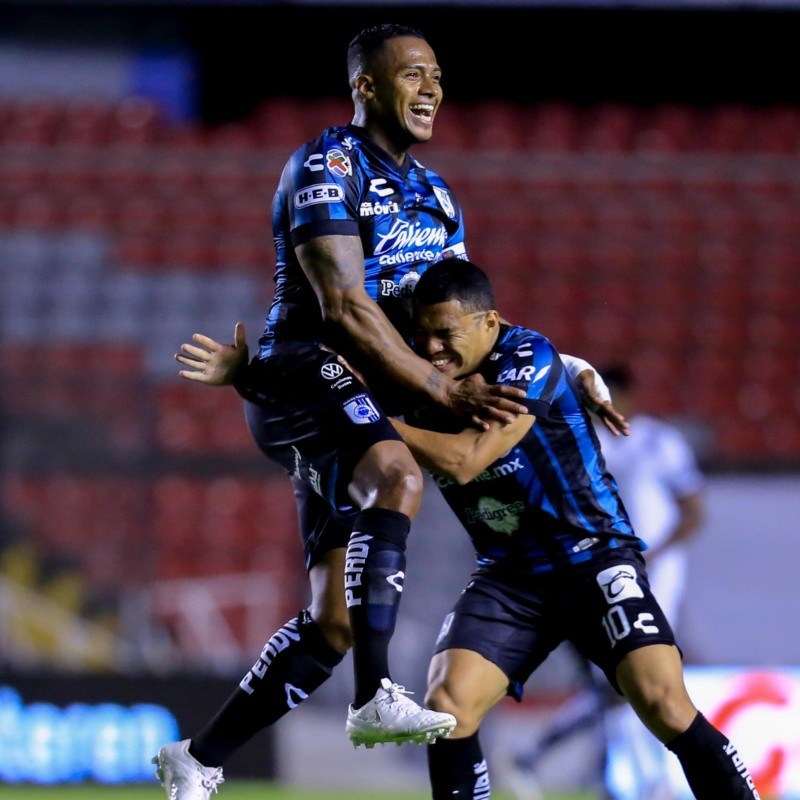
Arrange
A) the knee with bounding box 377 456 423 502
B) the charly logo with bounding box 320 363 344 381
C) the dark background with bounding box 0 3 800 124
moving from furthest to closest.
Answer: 1. the dark background with bounding box 0 3 800 124
2. the charly logo with bounding box 320 363 344 381
3. the knee with bounding box 377 456 423 502

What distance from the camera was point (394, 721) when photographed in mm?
3793

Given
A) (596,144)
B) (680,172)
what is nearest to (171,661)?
(680,172)

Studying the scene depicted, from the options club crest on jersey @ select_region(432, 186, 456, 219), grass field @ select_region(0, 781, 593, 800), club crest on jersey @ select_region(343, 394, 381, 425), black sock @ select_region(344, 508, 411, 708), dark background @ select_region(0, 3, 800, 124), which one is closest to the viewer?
black sock @ select_region(344, 508, 411, 708)

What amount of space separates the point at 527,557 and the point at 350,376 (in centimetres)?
87

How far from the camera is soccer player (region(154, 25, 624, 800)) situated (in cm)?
410

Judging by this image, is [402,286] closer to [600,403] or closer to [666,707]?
[600,403]

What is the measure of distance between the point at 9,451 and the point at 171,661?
1586 millimetres

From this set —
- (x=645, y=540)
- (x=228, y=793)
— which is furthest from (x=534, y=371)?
(x=228, y=793)

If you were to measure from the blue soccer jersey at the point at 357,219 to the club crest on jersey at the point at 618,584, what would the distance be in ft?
3.21

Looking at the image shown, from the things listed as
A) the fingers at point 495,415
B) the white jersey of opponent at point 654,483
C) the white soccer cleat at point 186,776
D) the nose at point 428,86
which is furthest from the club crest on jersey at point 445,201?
the white jersey of opponent at point 654,483

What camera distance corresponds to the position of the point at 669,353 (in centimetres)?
1153

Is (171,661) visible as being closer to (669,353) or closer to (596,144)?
(669,353)

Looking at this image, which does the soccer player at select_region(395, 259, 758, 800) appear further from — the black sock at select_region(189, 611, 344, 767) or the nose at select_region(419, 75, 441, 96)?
the nose at select_region(419, 75, 441, 96)

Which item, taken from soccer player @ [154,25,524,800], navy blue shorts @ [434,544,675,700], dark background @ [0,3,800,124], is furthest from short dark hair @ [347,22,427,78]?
dark background @ [0,3,800,124]
